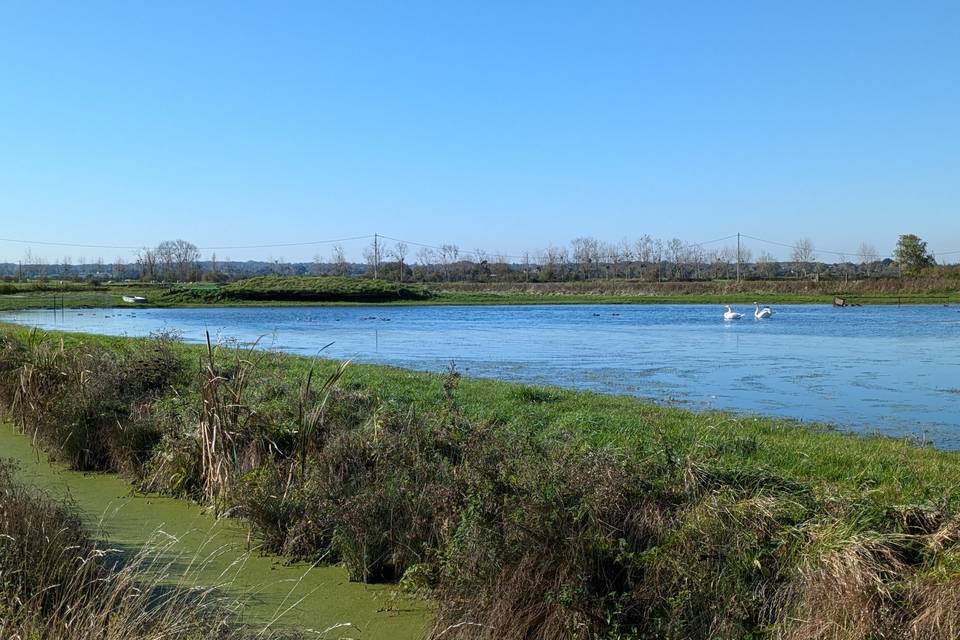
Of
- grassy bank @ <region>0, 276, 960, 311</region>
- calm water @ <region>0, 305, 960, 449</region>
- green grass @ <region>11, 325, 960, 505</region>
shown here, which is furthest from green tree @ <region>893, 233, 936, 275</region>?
green grass @ <region>11, 325, 960, 505</region>

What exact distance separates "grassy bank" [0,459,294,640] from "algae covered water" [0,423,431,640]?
395mm

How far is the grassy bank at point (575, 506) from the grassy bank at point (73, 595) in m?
1.62

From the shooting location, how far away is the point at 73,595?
6211mm

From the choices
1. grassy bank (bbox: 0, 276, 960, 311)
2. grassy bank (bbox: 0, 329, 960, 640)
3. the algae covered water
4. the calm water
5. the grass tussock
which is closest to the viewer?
grassy bank (bbox: 0, 329, 960, 640)

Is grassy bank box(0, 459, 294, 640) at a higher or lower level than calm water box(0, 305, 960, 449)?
higher

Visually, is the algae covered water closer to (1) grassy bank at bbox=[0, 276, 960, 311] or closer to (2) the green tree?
(1) grassy bank at bbox=[0, 276, 960, 311]

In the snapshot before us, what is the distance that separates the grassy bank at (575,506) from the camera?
6.35m

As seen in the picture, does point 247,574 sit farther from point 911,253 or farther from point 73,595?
point 911,253

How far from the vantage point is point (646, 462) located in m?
7.97

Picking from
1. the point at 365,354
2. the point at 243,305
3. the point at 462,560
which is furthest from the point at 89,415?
the point at 243,305

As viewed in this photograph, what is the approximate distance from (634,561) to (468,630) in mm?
1369

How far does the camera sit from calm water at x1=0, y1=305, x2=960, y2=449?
16.8 m

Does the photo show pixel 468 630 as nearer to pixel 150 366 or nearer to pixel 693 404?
pixel 150 366

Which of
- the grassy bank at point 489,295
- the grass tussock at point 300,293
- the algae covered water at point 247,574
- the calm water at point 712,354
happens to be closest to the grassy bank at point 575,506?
the algae covered water at point 247,574
